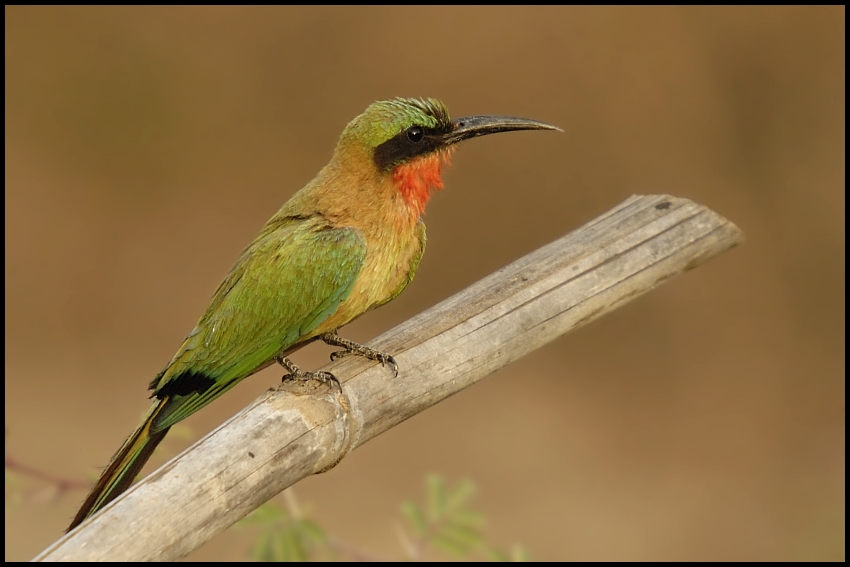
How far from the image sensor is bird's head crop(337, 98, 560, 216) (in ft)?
8.94

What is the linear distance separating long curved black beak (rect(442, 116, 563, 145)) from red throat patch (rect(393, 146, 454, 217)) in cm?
4

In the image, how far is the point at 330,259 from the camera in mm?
2549

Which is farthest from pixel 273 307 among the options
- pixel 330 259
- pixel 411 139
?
pixel 411 139

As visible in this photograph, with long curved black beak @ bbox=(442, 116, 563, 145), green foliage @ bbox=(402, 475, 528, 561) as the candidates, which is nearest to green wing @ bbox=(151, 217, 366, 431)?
long curved black beak @ bbox=(442, 116, 563, 145)

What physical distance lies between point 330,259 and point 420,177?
1.39 ft

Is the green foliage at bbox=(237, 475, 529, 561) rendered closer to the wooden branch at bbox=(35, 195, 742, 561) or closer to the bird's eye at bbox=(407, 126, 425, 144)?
the wooden branch at bbox=(35, 195, 742, 561)

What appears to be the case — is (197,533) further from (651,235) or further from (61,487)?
(651,235)

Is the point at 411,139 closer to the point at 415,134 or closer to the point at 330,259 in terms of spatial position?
the point at 415,134

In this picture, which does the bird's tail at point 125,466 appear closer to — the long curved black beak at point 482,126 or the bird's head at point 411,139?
the bird's head at point 411,139

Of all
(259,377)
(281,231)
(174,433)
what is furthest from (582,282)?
(259,377)

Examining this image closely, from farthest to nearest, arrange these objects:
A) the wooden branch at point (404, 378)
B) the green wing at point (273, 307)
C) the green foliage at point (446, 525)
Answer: the green foliage at point (446, 525), the green wing at point (273, 307), the wooden branch at point (404, 378)

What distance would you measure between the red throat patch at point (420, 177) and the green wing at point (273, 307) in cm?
22

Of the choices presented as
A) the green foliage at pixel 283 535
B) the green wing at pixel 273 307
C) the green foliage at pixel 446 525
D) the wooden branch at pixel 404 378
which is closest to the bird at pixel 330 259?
the green wing at pixel 273 307

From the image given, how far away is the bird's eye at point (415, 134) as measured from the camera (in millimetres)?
2736
